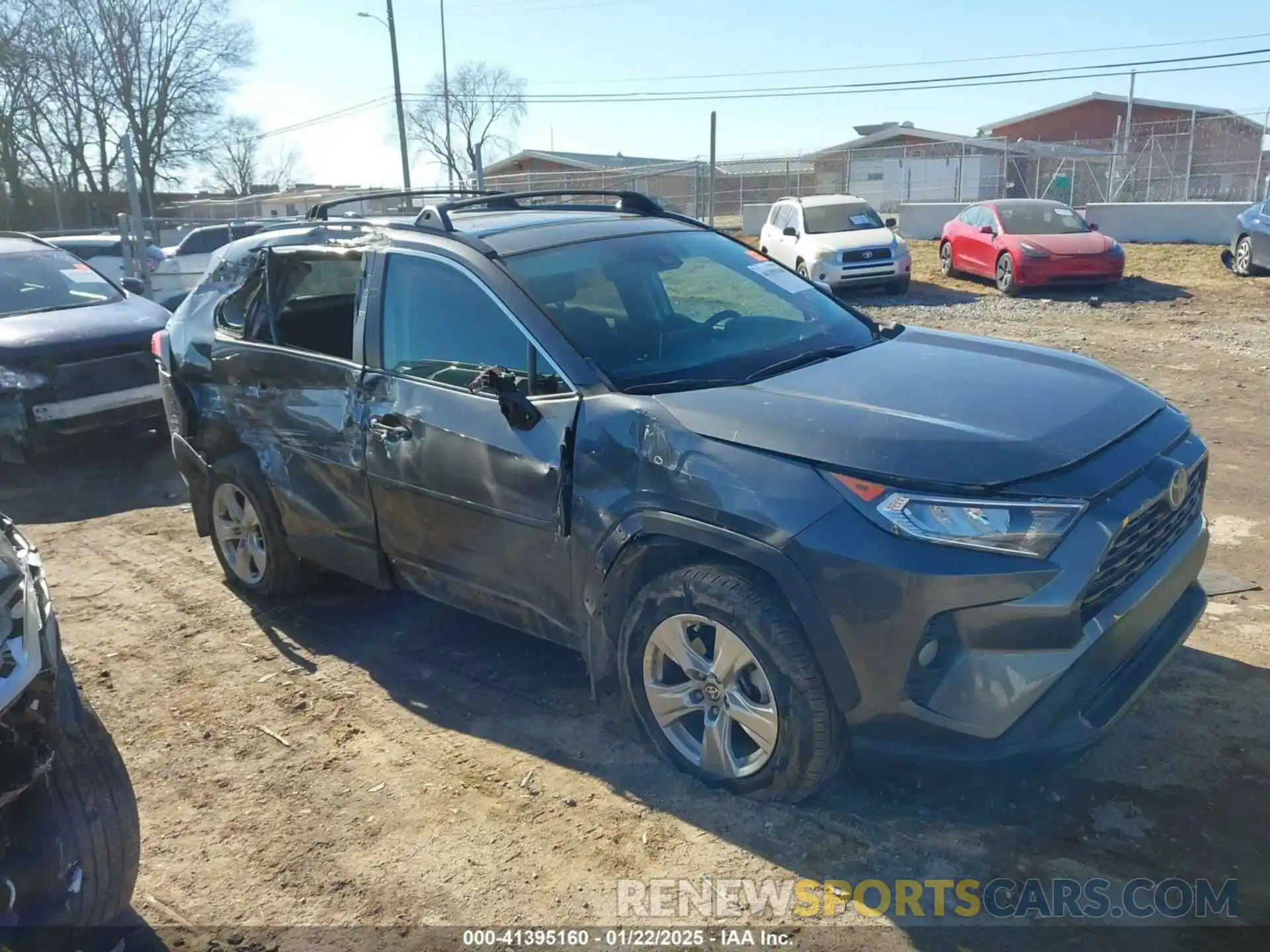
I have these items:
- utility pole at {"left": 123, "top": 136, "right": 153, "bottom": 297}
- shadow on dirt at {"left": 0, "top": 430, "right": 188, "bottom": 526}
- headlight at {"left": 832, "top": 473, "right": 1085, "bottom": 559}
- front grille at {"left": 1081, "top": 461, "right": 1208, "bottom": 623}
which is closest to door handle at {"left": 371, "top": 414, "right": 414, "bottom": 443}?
headlight at {"left": 832, "top": 473, "right": 1085, "bottom": 559}

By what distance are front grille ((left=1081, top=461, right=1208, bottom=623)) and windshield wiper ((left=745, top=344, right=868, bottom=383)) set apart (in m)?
1.28

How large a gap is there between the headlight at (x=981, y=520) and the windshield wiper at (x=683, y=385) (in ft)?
2.84

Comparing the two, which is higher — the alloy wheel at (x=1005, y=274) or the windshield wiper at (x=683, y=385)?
the windshield wiper at (x=683, y=385)

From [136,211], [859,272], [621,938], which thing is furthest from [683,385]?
[859,272]

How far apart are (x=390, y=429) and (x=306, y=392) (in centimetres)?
67

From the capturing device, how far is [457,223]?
4465mm

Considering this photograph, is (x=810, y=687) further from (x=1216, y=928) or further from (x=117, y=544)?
(x=117, y=544)

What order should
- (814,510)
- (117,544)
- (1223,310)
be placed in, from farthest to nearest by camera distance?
(1223,310) < (117,544) < (814,510)

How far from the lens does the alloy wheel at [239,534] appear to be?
5242 mm

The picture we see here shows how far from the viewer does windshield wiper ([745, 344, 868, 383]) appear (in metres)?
3.75


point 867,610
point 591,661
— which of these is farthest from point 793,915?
point 591,661

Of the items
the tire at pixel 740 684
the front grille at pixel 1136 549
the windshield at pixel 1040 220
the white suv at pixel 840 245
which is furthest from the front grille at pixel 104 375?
the windshield at pixel 1040 220

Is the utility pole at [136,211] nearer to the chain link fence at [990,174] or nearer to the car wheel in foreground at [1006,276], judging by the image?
the chain link fence at [990,174]

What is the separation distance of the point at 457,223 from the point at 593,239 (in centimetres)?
61
